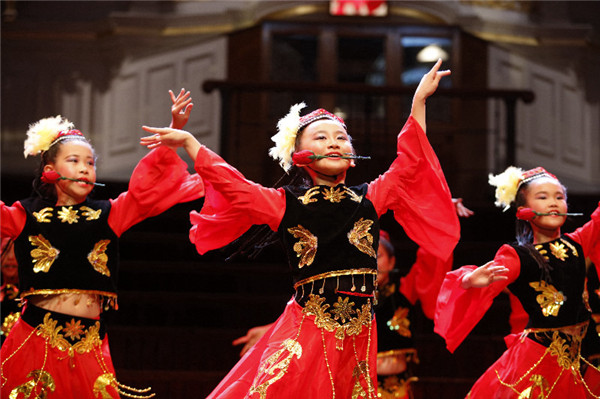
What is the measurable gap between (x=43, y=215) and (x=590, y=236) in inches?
82.3

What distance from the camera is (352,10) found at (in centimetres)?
709

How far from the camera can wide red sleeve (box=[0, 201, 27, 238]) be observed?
2.82 metres

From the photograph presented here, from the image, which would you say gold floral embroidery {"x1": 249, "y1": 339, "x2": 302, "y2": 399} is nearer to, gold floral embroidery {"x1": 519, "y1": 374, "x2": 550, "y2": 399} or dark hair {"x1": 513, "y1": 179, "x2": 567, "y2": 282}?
gold floral embroidery {"x1": 519, "y1": 374, "x2": 550, "y2": 399}

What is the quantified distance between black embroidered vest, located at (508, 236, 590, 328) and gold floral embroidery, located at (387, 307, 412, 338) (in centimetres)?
83

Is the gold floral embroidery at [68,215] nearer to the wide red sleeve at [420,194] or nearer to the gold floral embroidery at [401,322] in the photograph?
the wide red sleeve at [420,194]

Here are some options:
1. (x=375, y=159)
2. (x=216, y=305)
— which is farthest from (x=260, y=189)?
(x=375, y=159)

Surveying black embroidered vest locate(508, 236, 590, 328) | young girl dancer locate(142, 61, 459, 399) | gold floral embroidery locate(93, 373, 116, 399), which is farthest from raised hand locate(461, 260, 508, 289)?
gold floral embroidery locate(93, 373, 116, 399)

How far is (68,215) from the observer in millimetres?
2846

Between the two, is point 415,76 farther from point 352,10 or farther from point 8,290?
point 8,290

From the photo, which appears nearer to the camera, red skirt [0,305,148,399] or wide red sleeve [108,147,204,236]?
red skirt [0,305,148,399]

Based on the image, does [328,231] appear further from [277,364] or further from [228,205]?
[277,364]

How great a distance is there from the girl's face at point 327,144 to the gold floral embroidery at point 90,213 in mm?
817

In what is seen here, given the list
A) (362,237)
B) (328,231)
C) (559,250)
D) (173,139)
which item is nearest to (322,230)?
(328,231)

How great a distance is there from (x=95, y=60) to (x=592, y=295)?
487 centimetres
